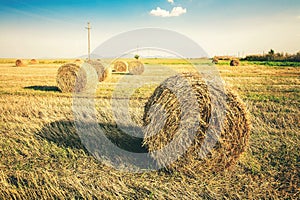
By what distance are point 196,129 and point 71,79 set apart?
9454 millimetres

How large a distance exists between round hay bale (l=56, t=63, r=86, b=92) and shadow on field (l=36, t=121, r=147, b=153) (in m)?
5.92

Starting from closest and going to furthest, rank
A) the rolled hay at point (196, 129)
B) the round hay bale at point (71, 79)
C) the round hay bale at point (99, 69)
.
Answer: the rolled hay at point (196, 129), the round hay bale at point (71, 79), the round hay bale at point (99, 69)

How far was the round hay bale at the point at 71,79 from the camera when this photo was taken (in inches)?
480

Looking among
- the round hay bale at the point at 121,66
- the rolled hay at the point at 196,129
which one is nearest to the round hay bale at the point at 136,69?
the round hay bale at the point at 121,66

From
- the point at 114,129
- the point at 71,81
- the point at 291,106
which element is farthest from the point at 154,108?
the point at 71,81

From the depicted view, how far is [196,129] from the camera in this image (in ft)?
13.7

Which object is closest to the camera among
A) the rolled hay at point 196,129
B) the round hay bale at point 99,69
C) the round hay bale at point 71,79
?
the rolled hay at point 196,129

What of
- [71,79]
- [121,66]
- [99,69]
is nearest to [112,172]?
[71,79]

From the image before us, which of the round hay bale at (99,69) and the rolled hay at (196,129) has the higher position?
the round hay bale at (99,69)

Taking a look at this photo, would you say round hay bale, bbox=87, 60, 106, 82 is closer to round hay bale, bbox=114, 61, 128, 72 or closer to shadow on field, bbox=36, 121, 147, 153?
round hay bale, bbox=114, 61, 128, 72

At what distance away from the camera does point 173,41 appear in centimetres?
665

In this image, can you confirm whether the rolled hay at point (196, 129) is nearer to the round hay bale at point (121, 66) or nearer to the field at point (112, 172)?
the field at point (112, 172)

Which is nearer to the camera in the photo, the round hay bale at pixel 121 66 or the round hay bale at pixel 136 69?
the round hay bale at pixel 136 69

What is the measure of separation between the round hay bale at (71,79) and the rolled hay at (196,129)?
872 centimetres
